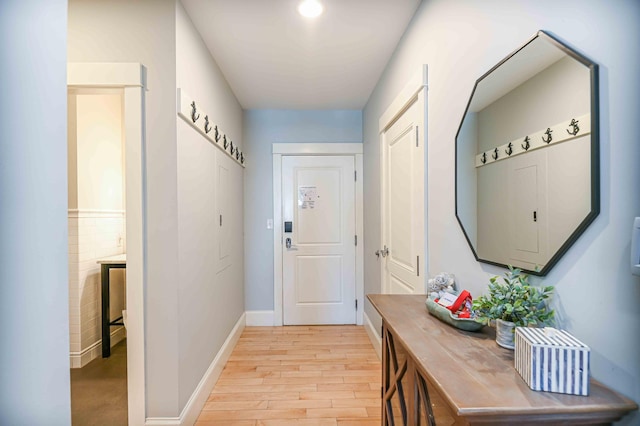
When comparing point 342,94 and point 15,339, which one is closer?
point 15,339

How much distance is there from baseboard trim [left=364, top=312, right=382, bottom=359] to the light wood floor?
0.06 metres

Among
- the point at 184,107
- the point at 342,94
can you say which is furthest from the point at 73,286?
the point at 342,94

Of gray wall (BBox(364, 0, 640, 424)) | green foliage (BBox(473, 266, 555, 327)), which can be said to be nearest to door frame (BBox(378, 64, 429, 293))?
gray wall (BBox(364, 0, 640, 424))

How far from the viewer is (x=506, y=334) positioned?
87 cm

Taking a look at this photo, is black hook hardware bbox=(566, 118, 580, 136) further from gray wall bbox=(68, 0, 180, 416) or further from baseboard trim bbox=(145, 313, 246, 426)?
baseboard trim bbox=(145, 313, 246, 426)

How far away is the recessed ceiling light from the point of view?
5.52 feet

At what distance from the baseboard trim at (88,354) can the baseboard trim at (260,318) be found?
1.24m

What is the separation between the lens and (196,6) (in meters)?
1.70

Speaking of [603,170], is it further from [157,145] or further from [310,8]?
[157,145]

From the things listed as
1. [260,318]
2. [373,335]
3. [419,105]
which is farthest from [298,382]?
[419,105]

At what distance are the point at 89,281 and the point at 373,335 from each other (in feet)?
8.39

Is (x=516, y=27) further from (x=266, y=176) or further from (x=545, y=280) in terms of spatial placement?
(x=266, y=176)

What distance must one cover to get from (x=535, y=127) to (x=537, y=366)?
0.64 metres

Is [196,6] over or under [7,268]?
over
